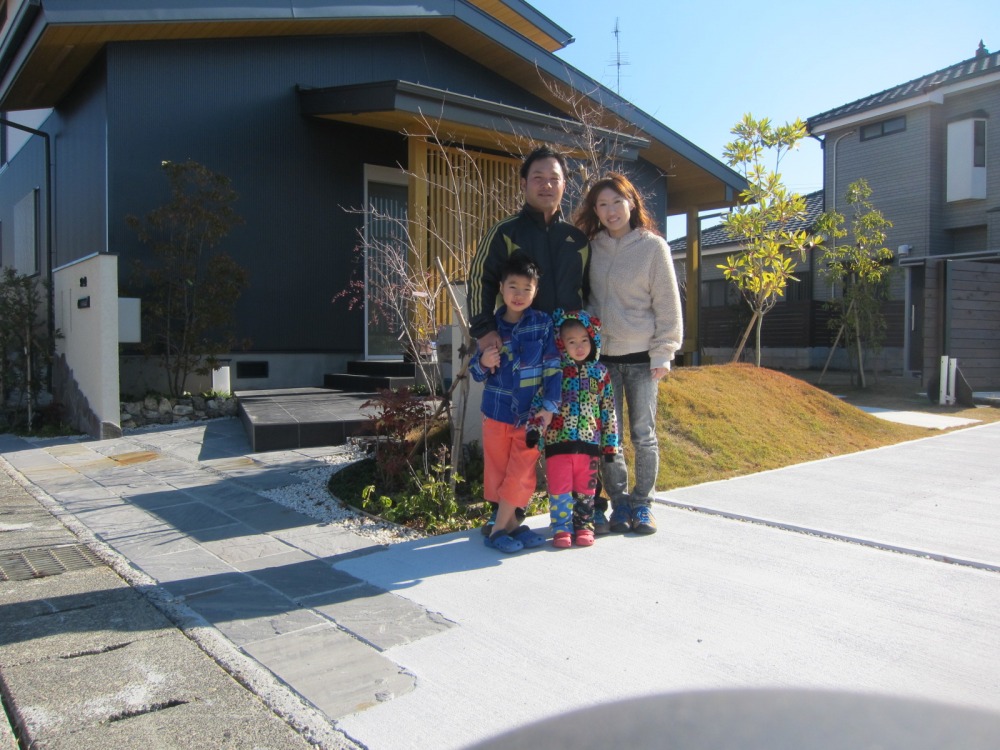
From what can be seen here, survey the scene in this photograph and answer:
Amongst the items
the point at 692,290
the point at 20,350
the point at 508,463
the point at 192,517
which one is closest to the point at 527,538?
the point at 508,463

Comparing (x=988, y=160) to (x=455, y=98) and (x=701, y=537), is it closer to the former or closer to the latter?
(x=455, y=98)

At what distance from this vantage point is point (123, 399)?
790 centimetres

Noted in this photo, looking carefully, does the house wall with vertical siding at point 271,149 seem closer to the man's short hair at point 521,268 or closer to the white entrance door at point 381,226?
the white entrance door at point 381,226

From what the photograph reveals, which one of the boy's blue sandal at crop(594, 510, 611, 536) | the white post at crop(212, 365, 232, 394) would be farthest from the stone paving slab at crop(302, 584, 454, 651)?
the white post at crop(212, 365, 232, 394)

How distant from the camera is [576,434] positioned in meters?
3.76

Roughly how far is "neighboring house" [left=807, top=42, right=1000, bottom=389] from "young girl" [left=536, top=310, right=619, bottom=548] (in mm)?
12470

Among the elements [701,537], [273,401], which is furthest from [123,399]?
[701,537]

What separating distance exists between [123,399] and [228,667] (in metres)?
6.10

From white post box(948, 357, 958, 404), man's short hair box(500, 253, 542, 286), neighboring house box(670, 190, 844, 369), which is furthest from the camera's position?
neighboring house box(670, 190, 844, 369)

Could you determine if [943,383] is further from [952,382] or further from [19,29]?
[19,29]

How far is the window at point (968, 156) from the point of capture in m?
16.1

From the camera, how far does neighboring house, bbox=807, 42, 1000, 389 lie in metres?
15.9

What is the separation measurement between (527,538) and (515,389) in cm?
74

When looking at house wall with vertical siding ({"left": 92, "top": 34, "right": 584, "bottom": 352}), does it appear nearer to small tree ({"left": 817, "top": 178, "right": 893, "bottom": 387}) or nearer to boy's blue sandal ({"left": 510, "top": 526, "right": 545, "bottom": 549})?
boy's blue sandal ({"left": 510, "top": 526, "right": 545, "bottom": 549})
